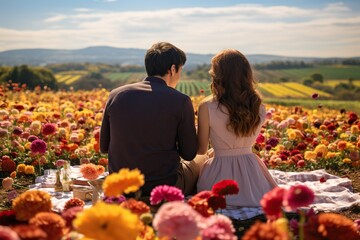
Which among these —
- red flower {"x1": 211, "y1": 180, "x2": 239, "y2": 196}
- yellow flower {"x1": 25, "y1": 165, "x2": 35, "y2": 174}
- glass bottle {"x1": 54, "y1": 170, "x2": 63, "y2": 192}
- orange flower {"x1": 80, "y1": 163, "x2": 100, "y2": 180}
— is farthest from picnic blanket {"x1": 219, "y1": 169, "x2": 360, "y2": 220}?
yellow flower {"x1": 25, "y1": 165, "x2": 35, "y2": 174}

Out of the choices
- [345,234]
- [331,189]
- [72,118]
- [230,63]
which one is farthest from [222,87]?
[72,118]

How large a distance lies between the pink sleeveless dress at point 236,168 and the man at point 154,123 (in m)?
0.32

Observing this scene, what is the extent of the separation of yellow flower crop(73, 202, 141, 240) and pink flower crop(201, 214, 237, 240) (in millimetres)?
299

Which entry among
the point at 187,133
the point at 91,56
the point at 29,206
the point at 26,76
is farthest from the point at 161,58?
the point at 91,56

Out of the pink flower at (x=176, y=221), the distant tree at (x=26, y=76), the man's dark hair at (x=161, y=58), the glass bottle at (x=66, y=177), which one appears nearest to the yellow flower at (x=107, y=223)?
the pink flower at (x=176, y=221)

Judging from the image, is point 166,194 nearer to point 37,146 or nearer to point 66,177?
point 66,177

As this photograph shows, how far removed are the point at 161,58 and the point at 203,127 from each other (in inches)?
32.4

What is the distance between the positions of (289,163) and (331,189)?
3.79ft

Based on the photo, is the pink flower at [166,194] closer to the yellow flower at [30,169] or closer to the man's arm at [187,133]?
the man's arm at [187,133]

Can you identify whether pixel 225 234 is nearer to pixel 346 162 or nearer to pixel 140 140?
pixel 140 140

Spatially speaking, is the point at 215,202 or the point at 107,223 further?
the point at 215,202

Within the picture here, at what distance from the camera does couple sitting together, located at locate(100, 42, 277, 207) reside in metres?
4.72

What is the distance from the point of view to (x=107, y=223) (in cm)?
160

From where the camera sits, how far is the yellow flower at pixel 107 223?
62.9 inches
